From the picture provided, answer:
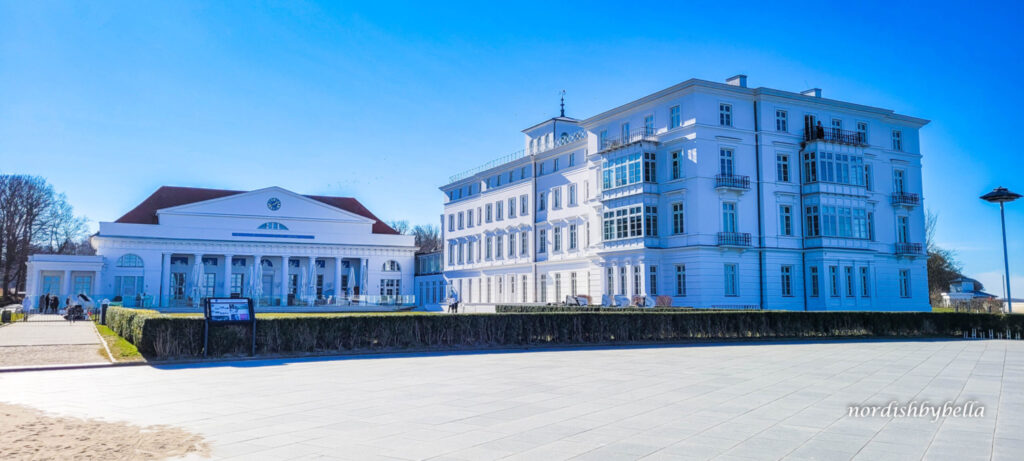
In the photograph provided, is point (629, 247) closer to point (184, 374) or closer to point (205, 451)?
point (184, 374)

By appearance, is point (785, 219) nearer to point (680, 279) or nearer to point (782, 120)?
point (782, 120)

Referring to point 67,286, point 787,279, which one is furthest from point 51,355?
point 67,286

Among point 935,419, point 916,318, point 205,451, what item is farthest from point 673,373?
point 916,318

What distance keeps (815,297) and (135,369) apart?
3434 cm

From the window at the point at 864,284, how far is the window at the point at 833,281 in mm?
2192

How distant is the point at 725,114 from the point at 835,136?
7253mm

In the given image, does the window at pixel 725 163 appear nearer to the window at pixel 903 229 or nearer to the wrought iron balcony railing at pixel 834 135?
the wrought iron balcony railing at pixel 834 135

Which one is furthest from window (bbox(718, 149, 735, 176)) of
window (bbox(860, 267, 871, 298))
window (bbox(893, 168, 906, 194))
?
window (bbox(893, 168, 906, 194))

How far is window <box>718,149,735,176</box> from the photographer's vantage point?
123ft

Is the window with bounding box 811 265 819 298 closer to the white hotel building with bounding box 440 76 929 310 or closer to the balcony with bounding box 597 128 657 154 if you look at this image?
the white hotel building with bounding box 440 76 929 310

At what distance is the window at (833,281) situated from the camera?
124 feet

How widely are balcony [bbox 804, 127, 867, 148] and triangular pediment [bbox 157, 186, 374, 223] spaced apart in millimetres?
45739

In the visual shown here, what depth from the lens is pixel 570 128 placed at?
53500mm

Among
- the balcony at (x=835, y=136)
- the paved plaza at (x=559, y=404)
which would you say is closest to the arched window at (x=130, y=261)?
the paved plaza at (x=559, y=404)
